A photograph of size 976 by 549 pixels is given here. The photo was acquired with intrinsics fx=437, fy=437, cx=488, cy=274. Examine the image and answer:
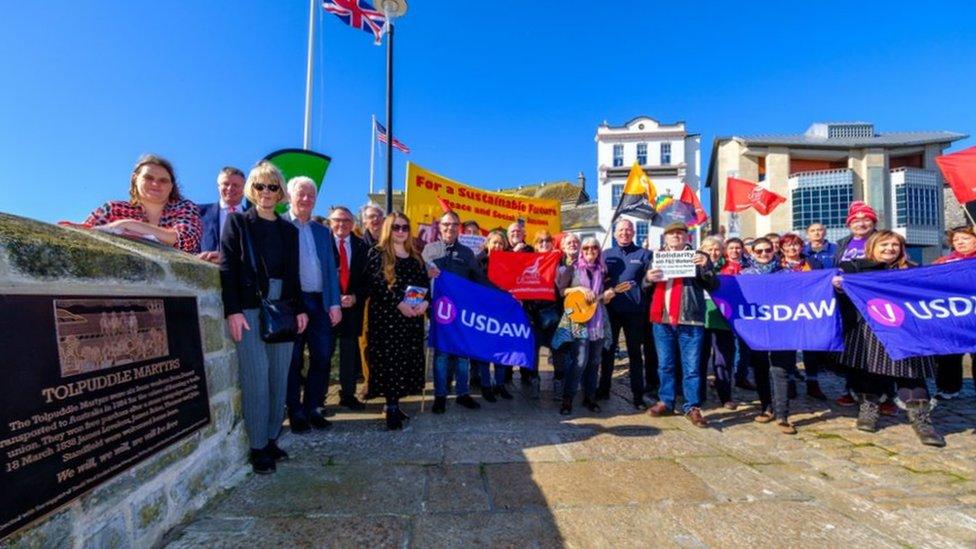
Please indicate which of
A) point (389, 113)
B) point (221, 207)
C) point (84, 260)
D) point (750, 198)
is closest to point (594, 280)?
point (221, 207)

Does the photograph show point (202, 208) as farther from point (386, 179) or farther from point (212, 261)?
point (386, 179)

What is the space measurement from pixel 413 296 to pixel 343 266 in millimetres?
986

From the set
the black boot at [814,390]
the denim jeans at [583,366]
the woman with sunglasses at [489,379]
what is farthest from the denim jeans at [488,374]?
the black boot at [814,390]

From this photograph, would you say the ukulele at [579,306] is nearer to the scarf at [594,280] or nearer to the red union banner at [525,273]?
the scarf at [594,280]

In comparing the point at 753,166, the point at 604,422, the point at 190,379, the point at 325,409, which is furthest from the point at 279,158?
the point at 753,166

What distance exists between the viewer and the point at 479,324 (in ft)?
14.7

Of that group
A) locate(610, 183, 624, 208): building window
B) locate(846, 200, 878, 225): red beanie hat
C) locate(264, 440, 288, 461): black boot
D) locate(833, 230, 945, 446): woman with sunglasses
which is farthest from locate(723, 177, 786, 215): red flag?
locate(610, 183, 624, 208): building window

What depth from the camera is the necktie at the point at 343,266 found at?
14.4ft

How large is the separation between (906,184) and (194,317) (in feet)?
121

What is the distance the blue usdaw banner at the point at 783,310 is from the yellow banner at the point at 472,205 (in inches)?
184

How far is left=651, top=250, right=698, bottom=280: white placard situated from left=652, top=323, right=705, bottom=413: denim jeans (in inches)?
20.6

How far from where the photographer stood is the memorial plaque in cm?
150

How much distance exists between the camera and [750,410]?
15.0 feet

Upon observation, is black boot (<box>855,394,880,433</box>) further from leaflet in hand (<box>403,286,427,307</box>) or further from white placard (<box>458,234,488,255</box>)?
white placard (<box>458,234,488,255</box>)
